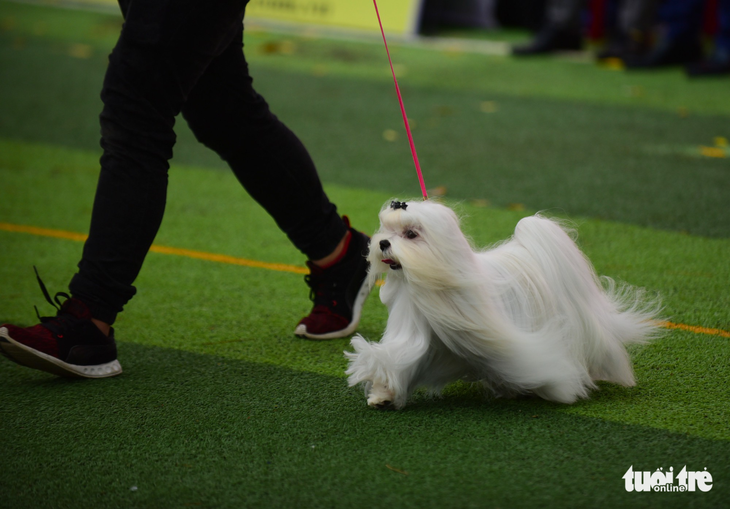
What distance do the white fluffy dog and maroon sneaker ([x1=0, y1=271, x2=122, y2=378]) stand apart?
67 cm

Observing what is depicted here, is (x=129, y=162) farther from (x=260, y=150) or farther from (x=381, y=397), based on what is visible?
(x=381, y=397)

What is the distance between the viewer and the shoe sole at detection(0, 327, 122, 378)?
1.96 m

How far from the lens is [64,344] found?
2043mm

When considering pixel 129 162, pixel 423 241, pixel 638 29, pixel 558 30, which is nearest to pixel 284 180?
pixel 129 162

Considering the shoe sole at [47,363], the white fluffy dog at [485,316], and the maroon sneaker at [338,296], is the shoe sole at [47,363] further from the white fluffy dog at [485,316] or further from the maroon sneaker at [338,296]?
the white fluffy dog at [485,316]

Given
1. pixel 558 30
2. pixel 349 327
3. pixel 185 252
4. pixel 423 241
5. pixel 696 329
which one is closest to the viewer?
pixel 423 241

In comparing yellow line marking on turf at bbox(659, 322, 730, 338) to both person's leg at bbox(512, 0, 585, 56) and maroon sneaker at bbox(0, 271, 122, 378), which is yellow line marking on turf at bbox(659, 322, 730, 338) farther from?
person's leg at bbox(512, 0, 585, 56)

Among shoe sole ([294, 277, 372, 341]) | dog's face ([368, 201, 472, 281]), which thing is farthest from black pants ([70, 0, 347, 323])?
dog's face ([368, 201, 472, 281])

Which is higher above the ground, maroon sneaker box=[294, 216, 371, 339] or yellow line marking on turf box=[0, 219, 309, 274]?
maroon sneaker box=[294, 216, 371, 339]

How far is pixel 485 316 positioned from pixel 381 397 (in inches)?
12.4

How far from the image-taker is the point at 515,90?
6.25 meters

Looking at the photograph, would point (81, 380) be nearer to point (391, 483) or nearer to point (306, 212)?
point (306, 212)

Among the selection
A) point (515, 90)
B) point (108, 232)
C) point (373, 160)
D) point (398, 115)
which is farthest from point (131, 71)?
point (515, 90)

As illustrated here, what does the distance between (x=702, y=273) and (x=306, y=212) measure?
139cm
